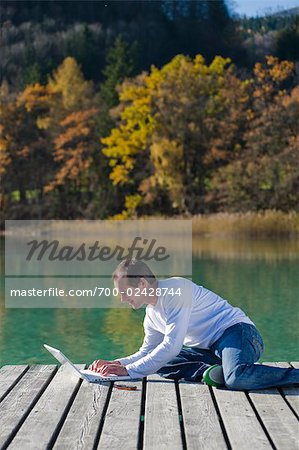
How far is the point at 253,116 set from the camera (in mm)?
22469

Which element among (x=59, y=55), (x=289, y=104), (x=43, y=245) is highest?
(x=59, y=55)

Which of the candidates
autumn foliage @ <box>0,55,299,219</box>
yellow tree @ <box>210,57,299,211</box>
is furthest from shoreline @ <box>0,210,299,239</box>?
autumn foliage @ <box>0,55,299,219</box>

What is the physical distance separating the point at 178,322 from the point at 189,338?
0.25 m

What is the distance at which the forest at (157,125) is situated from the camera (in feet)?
72.5

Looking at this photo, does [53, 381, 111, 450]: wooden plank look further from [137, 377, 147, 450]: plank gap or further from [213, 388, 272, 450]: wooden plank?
[213, 388, 272, 450]: wooden plank

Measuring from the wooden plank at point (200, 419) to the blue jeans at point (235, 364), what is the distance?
0.31ft

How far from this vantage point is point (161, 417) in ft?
10.2

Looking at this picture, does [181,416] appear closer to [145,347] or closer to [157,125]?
[145,347]

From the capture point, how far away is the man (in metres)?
3.50

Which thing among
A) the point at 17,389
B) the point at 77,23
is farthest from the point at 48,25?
the point at 17,389

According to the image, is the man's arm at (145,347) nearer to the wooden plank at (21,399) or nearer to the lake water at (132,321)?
the wooden plank at (21,399)

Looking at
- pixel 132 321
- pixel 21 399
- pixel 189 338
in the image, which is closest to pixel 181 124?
pixel 132 321

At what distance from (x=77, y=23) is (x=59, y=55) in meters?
2.26

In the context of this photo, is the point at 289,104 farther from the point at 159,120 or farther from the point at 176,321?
the point at 176,321
